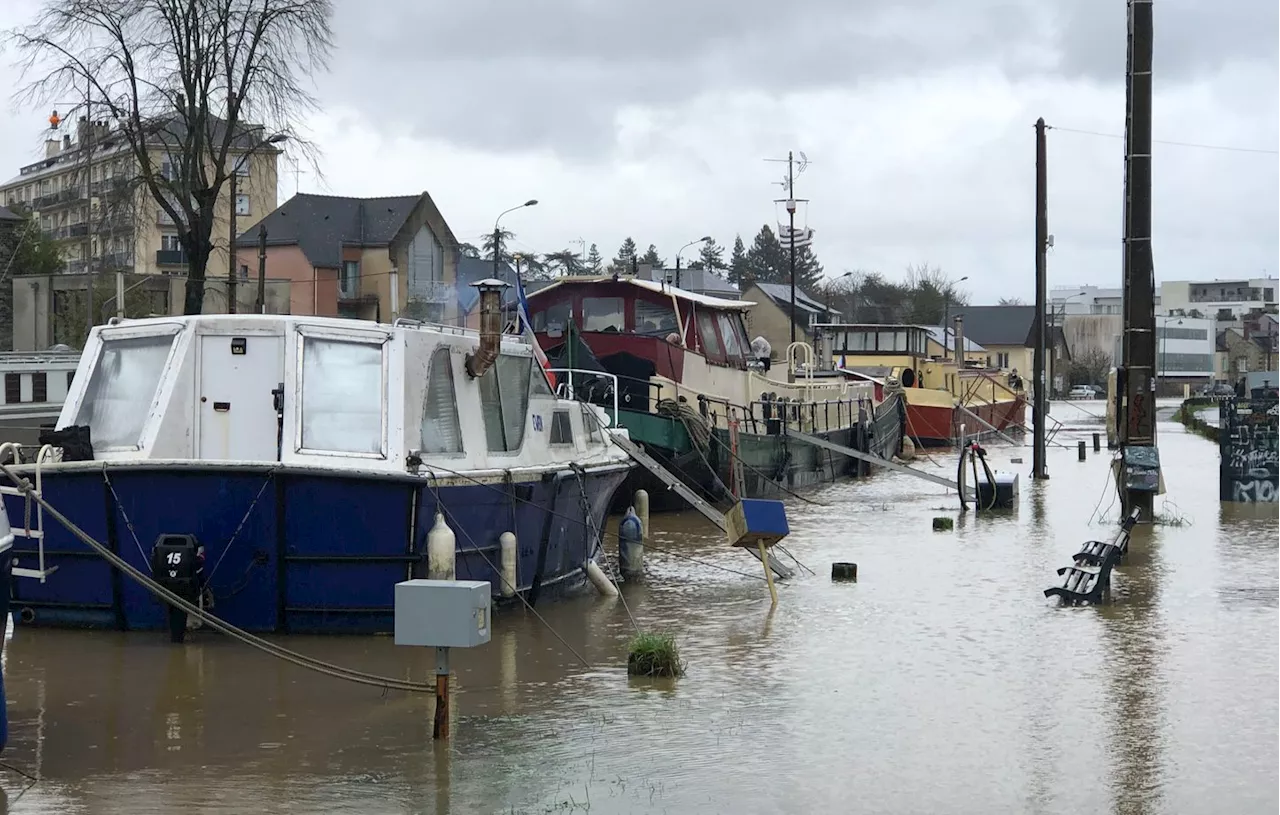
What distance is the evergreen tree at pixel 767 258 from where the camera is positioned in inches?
6127

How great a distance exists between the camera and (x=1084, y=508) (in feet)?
84.7

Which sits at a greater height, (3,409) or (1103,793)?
(3,409)

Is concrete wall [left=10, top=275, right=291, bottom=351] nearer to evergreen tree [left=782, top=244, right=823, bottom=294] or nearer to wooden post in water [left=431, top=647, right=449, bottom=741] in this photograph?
wooden post in water [left=431, top=647, right=449, bottom=741]

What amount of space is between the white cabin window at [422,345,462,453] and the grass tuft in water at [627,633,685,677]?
2564 millimetres

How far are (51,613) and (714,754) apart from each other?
6.43 m

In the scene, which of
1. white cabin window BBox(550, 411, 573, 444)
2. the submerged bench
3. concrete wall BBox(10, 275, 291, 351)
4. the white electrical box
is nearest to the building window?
concrete wall BBox(10, 275, 291, 351)

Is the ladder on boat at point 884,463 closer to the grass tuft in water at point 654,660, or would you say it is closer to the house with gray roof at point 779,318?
the grass tuft in water at point 654,660

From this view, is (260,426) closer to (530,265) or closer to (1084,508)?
(1084,508)

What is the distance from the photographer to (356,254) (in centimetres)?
6406

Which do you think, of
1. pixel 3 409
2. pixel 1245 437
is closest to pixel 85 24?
pixel 3 409

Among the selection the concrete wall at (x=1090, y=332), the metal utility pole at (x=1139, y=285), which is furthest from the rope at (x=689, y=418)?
the concrete wall at (x=1090, y=332)

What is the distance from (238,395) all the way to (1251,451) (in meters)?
17.5

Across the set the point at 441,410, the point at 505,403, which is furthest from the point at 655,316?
the point at 441,410

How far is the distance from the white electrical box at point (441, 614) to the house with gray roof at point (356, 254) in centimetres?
5308
